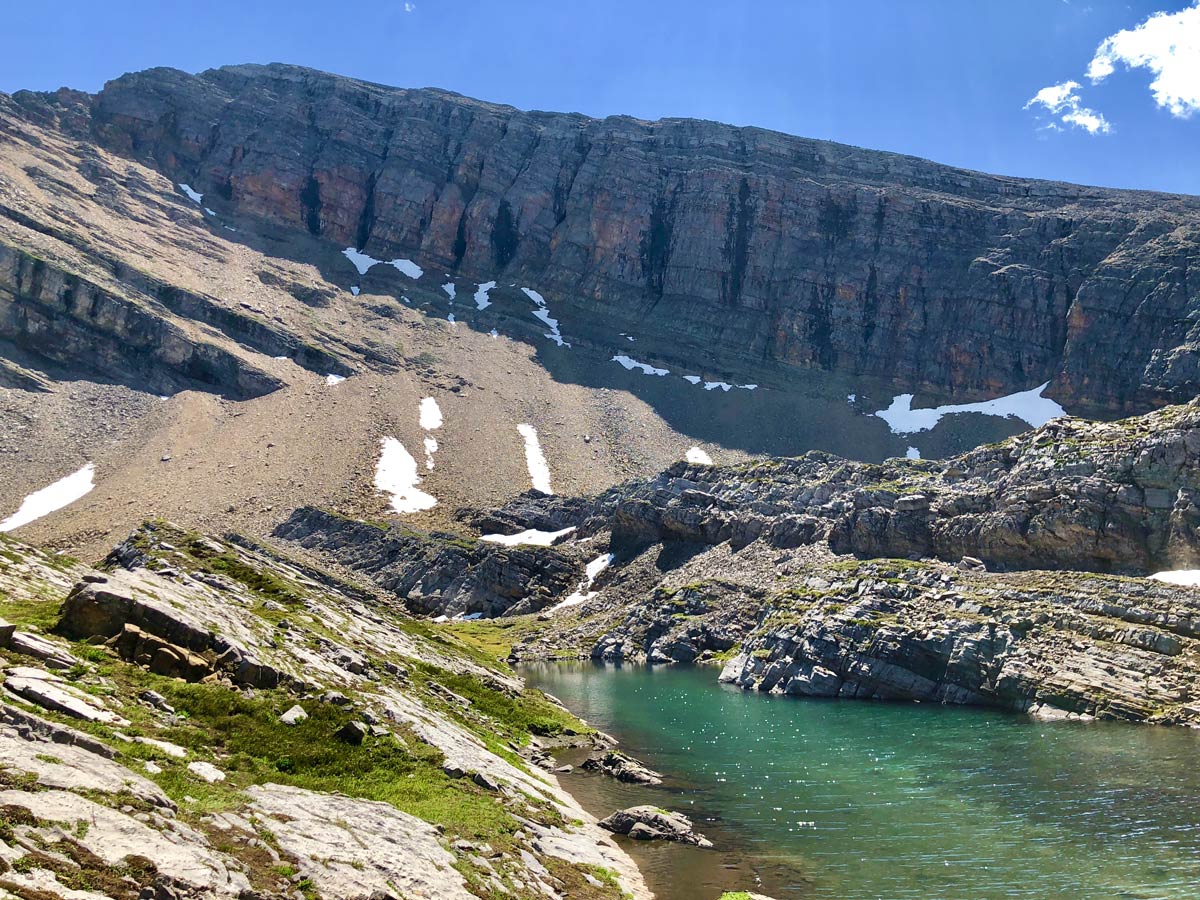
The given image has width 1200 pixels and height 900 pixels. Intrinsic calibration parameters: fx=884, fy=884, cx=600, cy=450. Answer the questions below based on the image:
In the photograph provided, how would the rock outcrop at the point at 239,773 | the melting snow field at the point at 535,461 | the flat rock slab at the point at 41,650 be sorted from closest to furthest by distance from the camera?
the rock outcrop at the point at 239,773
the flat rock slab at the point at 41,650
the melting snow field at the point at 535,461

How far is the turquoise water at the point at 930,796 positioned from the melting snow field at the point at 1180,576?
26475 millimetres

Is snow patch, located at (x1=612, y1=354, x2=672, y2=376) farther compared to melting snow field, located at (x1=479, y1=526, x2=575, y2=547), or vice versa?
snow patch, located at (x1=612, y1=354, x2=672, y2=376)

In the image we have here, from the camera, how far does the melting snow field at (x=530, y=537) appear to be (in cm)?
13125

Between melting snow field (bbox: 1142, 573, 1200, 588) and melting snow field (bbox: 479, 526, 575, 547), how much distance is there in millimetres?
78777

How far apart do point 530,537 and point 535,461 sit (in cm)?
2684

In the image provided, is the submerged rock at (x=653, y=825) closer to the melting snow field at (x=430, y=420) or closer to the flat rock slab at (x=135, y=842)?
the flat rock slab at (x=135, y=842)

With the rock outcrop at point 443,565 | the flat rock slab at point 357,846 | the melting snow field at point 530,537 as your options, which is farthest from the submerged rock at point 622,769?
the melting snow field at point 530,537

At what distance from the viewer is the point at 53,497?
121438 millimetres

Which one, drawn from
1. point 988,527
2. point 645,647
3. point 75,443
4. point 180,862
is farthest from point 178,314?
point 180,862

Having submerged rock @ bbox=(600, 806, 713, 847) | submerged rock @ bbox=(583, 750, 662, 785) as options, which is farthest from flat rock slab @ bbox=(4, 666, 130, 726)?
submerged rock @ bbox=(583, 750, 662, 785)

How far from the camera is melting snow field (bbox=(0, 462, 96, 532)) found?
11581 cm

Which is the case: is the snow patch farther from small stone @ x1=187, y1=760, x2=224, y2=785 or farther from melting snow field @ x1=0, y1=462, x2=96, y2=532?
small stone @ x1=187, y1=760, x2=224, y2=785

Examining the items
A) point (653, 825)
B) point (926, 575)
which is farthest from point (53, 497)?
point (653, 825)

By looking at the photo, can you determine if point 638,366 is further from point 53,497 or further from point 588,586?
point 53,497
